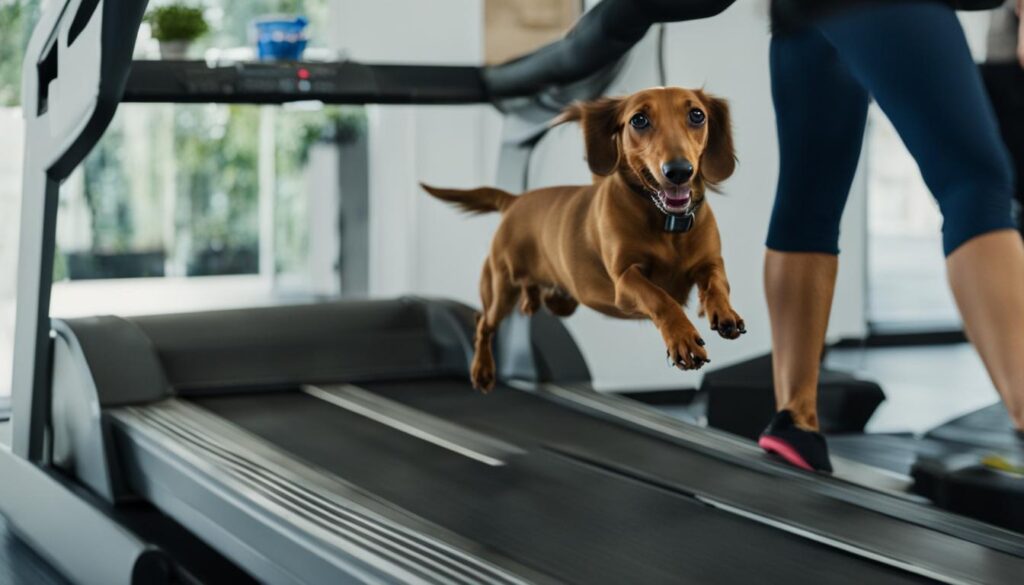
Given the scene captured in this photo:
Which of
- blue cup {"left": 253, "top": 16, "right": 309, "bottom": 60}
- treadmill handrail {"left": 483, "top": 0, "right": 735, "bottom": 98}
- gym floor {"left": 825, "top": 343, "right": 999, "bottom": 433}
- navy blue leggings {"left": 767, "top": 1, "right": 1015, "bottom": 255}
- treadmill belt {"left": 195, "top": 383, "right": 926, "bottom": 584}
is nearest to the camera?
navy blue leggings {"left": 767, "top": 1, "right": 1015, "bottom": 255}

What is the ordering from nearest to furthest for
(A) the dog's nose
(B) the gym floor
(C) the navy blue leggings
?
(A) the dog's nose, (C) the navy blue leggings, (B) the gym floor

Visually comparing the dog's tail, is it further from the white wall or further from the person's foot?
the white wall

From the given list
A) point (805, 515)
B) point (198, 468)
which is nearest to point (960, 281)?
point (805, 515)

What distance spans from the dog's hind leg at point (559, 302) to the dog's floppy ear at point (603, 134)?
19cm

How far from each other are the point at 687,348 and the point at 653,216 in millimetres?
92

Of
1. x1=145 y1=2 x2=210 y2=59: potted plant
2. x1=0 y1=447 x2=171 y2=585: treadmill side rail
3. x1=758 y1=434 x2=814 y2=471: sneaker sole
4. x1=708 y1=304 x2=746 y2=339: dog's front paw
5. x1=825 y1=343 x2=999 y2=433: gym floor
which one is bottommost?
x1=825 y1=343 x2=999 y2=433: gym floor

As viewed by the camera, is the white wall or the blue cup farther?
the white wall

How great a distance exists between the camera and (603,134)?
88cm

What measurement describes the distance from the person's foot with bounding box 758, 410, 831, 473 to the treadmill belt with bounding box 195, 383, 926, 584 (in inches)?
Result: 4.1

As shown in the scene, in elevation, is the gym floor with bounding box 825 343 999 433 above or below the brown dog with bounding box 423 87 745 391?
below

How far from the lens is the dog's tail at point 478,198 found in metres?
1.12

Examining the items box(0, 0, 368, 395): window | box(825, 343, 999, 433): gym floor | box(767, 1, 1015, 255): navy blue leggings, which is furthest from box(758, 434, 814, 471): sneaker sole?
box(0, 0, 368, 395): window

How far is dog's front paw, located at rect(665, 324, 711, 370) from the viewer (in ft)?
2.76

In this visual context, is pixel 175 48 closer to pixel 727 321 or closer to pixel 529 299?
pixel 529 299
